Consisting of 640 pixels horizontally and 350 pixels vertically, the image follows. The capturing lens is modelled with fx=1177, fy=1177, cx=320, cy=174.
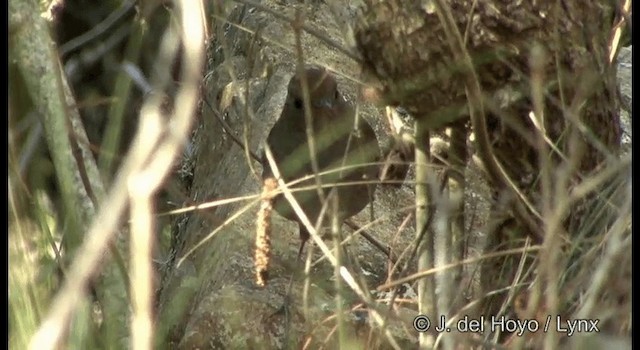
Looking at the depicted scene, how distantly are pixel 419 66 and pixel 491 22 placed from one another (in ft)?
0.69

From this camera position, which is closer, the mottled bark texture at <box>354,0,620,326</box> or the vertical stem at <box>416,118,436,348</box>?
the vertical stem at <box>416,118,436,348</box>

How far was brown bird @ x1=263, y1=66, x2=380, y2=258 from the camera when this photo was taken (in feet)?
11.3

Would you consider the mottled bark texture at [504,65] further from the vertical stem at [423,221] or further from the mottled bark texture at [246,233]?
the mottled bark texture at [246,233]

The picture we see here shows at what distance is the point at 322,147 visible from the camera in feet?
11.5

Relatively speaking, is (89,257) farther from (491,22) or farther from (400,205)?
(400,205)

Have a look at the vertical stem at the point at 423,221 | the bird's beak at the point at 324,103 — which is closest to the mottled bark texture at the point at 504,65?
the vertical stem at the point at 423,221

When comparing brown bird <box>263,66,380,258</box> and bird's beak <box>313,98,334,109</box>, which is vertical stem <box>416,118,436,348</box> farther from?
bird's beak <box>313,98,334,109</box>

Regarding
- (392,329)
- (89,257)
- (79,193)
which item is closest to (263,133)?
(392,329)

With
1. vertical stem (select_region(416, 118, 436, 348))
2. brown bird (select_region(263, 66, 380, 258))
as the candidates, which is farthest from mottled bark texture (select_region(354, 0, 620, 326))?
brown bird (select_region(263, 66, 380, 258))

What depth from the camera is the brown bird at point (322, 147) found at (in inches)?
135

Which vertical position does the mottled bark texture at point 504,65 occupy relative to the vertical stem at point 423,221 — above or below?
above

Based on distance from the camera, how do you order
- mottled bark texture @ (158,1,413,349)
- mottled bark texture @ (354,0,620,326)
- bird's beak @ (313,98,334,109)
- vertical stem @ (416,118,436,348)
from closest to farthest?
vertical stem @ (416,118,436,348) → mottled bark texture @ (354,0,620,326) → mottled bark texture @ (158,1,413,349) → bird's beak @ (313,98,334,109)

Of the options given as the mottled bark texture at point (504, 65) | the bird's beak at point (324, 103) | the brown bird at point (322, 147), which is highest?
the mottled bark texture at point (504, 65)

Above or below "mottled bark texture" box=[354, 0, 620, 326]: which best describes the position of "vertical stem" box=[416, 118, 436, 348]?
below
